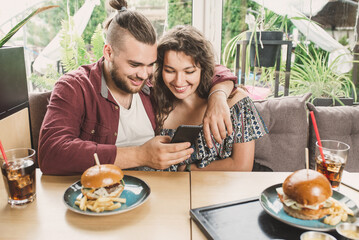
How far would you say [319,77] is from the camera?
2725 mm

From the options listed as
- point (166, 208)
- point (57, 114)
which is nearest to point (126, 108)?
point (57, 114)

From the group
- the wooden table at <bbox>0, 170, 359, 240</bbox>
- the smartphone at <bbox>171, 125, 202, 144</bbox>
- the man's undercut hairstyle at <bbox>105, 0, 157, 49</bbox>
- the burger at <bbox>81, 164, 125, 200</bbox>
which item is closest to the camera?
the wooden table at <bbox>0, 170, 359, 240</bbox>

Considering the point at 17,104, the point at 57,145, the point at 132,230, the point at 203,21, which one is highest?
the point at 203,21

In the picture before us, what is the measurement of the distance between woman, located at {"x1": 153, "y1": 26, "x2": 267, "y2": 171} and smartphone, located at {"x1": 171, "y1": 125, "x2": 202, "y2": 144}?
360 mm

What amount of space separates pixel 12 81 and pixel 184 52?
84 centimetres

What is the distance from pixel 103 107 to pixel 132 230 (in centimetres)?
82

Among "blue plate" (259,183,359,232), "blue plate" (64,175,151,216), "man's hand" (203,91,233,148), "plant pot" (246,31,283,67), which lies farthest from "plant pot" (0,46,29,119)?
"plant pot" (246,31,283,67)

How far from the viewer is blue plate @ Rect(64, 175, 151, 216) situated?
1021mm

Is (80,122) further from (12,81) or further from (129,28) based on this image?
(129,28)

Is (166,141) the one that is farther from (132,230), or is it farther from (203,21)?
(203,21)

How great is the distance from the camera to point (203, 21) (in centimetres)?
270

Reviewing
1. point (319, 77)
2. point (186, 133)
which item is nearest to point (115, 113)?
point (186, 133)

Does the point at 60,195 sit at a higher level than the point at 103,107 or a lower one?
lower

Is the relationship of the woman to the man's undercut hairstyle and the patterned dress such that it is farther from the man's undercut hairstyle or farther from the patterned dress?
the man's undercut hairstyle
